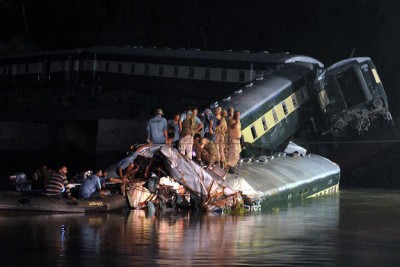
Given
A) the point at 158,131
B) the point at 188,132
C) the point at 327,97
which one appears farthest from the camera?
the point at 327,97

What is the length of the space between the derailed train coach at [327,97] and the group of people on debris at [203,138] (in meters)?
13.1

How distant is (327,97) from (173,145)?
1837 centimetres

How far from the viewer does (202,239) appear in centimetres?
2350

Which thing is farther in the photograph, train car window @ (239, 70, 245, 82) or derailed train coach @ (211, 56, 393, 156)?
train car window @ (239, 70, 245, 82)

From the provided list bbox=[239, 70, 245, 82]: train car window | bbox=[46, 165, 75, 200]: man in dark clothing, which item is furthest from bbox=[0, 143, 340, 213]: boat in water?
bbox=[239, 70, 245, 82]: train car window

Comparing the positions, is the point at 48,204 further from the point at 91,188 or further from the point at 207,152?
the point at 207,152

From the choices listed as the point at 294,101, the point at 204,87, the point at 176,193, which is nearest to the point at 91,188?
the point at 176,193

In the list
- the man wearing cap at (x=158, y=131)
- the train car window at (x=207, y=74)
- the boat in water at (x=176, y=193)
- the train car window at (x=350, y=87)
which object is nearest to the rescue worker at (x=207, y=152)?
the boat in water at (x=176, y=193)

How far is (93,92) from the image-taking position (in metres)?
79.2

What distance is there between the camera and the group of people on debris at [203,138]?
107ft

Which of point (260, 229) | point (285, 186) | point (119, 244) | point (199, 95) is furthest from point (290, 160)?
point (199, 95)

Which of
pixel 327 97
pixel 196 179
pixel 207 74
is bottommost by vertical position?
pixel 196 179

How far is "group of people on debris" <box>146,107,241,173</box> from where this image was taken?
32.6 metres

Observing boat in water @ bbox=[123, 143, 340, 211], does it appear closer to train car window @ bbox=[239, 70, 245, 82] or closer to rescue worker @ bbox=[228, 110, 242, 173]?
rescue worker @ bbox=[228, 110, 242, 173]
